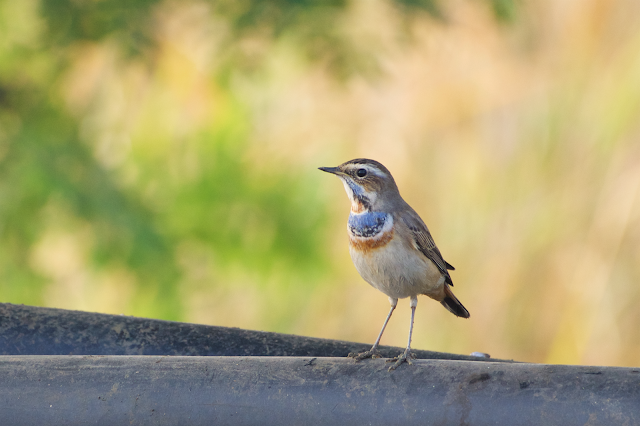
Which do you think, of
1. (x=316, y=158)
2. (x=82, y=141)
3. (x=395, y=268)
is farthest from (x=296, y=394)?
(x=316, y=158)

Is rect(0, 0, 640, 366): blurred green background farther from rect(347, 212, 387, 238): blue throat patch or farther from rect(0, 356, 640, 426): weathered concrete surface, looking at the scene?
rect(0, 356, 640, 426): weathered concrete surface

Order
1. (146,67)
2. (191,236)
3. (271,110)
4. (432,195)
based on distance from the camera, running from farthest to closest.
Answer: (271,110), (432,195), (191,236), (146,67)

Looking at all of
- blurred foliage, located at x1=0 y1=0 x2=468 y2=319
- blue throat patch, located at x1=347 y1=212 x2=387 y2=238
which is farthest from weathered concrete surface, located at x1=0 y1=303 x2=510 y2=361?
blurred foliage, located at x1=0 y1=0 x2=468 y2=319

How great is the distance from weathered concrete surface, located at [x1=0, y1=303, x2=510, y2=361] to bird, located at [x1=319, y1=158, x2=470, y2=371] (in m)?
0.42

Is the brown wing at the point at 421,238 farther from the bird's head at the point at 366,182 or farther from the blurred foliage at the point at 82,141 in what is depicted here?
the blurred foliage at the point at 82,141

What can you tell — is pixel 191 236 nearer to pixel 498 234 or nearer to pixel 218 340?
pixel 498 234

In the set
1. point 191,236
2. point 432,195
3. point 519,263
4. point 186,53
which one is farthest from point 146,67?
point 519,263

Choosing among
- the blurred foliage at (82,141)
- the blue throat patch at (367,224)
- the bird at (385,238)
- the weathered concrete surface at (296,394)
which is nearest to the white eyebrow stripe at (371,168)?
the bird at (385,238)

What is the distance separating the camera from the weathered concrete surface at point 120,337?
219 cm

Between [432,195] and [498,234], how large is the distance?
0.66 m

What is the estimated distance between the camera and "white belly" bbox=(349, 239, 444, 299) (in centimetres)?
263

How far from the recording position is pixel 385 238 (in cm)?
265

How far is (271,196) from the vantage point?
5.71m

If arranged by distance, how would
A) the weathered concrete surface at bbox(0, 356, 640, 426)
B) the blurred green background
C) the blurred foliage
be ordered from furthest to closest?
the blurred green background → the blurred foliage → the weathered concrete surface at bbox(0, 356, 640, 426)
